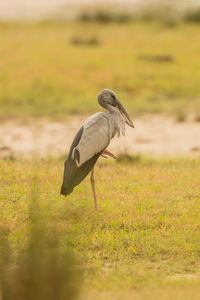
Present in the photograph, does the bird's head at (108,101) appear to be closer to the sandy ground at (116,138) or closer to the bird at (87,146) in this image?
the bird at (87,146)

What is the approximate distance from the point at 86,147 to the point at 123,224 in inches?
31.9

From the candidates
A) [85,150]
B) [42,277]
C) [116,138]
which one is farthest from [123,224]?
[116,138]

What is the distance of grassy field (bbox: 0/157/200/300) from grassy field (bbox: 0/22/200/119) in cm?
495

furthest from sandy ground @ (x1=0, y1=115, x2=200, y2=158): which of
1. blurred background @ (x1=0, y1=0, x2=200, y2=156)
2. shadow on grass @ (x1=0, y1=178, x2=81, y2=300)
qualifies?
shadow on grass @ (x1=0, y1=178, x2=81, y2=300)

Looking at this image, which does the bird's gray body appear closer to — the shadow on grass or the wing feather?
the wing feather

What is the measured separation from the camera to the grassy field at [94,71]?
12.7m

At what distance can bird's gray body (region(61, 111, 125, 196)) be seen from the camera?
546cm

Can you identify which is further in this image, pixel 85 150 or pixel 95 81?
pixel 95 81

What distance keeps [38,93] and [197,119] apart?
383 cm

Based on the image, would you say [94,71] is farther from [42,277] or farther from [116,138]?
[42,277]

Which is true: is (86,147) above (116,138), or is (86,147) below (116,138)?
below

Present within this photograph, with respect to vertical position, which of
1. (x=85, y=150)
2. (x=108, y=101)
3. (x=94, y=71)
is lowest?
(x=85, y=150)

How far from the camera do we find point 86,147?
18.2ft

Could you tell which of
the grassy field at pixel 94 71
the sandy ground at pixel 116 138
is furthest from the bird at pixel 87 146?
the grassy field at pixel 94 71
